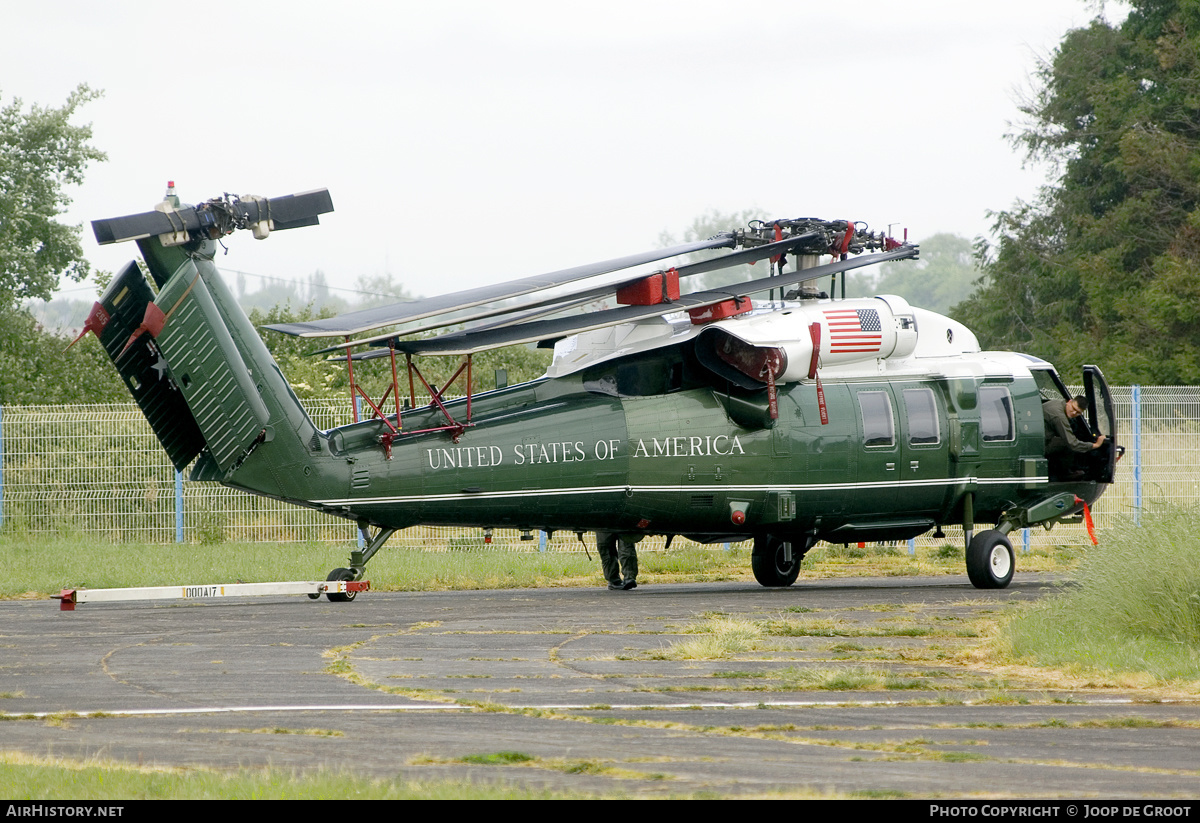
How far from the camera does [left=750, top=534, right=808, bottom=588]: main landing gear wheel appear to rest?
19.0 metres

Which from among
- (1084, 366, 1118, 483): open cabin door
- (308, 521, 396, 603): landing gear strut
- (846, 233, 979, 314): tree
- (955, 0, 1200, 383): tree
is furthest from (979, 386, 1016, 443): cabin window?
(846, 233, 979, 314): tree

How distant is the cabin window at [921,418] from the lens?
60.4 ft

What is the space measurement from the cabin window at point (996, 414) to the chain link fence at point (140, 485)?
6988 millimetres

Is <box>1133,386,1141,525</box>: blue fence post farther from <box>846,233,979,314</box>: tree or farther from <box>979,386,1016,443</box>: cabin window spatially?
<box>846,233,979,314</box>: tree

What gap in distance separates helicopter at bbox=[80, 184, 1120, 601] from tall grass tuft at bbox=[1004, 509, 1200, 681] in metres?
5.23

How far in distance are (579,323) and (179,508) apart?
1174cm

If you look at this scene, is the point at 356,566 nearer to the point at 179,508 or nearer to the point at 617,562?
the point at 617,562

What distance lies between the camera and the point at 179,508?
24.8 meters

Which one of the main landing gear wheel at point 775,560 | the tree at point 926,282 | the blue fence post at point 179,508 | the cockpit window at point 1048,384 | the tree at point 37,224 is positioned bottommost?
the main landing gear wheel at point 775,560

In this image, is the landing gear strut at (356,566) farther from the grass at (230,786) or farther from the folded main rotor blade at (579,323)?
the grass at (230,786)

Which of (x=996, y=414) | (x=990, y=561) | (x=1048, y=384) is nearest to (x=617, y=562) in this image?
(x=990, y=561)

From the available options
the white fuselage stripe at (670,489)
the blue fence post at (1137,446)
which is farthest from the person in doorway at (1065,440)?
the blue fence post at (1137,446)
